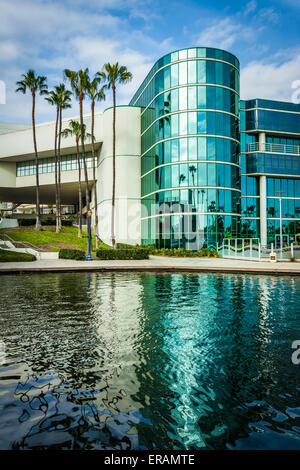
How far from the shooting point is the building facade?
35531 millimetres

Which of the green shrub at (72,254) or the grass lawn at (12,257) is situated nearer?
the grass lawn at (12,257)

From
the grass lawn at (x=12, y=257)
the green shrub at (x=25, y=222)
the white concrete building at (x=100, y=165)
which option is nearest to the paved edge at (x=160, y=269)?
the grass lawn at (x=12, y=257)

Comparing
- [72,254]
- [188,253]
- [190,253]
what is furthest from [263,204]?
[72,254]

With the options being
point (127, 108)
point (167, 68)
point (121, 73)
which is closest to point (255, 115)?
point (167, 68)

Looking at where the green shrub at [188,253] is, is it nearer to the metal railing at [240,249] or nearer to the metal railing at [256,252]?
the metal railing at [240,249]

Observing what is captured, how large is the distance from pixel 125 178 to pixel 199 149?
11.6 metres

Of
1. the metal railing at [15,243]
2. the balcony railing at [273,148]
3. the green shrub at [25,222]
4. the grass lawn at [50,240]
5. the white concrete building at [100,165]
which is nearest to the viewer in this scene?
the metal railing at [15,243]

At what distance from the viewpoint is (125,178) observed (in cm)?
4350

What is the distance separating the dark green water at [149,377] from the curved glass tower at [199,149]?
26.4m

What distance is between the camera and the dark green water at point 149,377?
3.21 m

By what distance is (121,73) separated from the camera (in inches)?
A: 1258

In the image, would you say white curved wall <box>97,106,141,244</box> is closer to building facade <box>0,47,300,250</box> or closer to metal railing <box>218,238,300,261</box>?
→ building facade <box>0,47,300,250</box>

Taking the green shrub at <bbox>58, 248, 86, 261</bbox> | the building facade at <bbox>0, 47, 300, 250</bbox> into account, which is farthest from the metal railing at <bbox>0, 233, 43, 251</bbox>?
the building facade at <bbox>0, 47, 300, 250</bbox>

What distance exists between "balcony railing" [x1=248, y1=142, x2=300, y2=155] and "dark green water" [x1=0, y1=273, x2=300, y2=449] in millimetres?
39228
